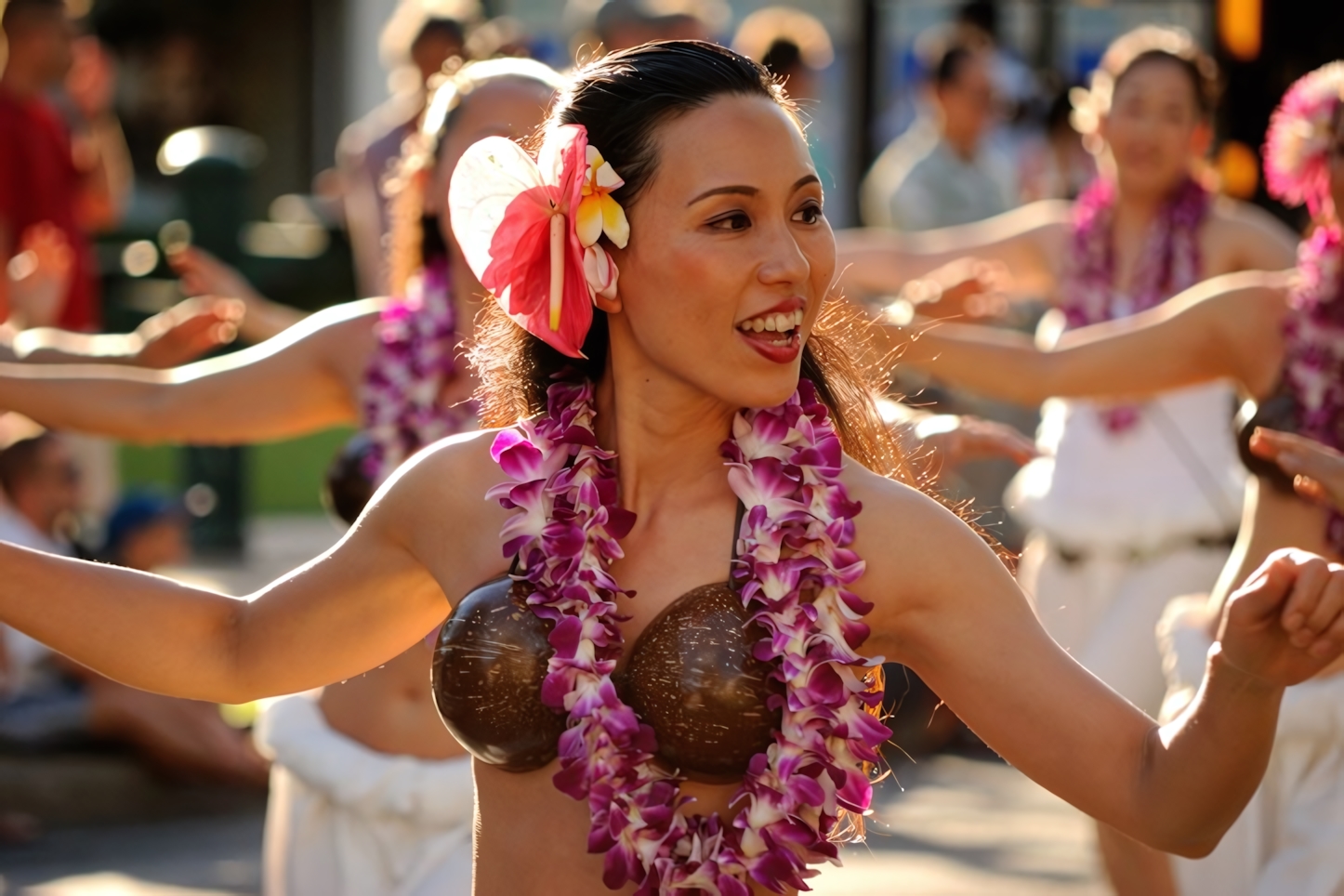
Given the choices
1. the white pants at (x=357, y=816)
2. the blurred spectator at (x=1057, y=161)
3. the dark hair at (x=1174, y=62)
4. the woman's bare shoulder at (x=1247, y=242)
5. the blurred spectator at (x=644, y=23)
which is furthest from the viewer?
the blurred spectator at (x=1057, y=161)

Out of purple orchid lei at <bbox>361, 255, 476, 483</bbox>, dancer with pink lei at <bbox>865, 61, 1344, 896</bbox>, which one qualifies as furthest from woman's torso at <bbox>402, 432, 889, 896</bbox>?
dancer with pink lei at <bbox>865, 61, 1344, 896</bbox>

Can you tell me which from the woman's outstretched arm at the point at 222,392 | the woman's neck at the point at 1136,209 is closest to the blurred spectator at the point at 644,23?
the woman's neck at the point at 1136,209

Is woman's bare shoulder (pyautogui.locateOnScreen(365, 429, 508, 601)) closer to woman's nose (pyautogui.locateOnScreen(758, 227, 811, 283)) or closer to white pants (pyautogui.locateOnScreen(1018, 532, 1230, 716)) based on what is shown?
woman's nose (pyautogui.locateOnScreen(758, 227, 811, 283))

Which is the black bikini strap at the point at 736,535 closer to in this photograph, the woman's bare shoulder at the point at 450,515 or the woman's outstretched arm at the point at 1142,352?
the woman's bare shoulder at the point at 450,515

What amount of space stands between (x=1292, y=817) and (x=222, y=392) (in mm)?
2244

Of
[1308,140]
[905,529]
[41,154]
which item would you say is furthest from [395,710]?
[41,154]

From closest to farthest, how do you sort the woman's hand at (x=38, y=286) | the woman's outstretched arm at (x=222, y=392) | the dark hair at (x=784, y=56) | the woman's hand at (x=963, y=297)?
the woman's outstretched arm at (x=222, y=392), the woman's hand at (x=963, y=297), the woman's hand at (x=38, y=286), the dark hair at (x=784, y=56)

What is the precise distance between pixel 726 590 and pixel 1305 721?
2062mm

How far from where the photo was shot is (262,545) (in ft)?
37.9

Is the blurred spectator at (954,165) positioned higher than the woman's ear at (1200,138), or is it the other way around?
the woman's ear at (1200,138)

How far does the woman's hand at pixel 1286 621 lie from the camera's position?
222cm

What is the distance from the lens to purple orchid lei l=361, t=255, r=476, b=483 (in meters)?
4.09

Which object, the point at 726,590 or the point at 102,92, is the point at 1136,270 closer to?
the point at 726,590

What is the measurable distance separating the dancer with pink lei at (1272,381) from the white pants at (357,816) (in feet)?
4.23
